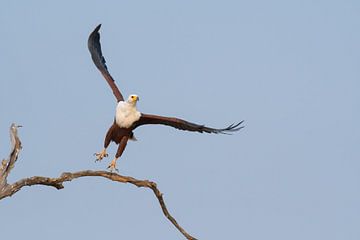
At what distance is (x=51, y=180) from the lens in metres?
18.0

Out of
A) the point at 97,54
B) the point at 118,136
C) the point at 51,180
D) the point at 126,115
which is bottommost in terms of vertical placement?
the point at 51,180

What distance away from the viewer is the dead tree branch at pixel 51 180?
57.6 ft

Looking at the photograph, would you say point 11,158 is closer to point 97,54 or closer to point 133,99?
point 133,99

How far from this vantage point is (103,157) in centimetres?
1967

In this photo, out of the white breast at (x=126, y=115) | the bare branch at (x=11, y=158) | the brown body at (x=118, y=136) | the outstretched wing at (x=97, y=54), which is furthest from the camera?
the outstretched wing at (x=97, y=54)

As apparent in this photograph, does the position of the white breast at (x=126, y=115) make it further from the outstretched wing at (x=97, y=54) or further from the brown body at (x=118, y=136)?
the outstretched wing at (x=97, y=54)

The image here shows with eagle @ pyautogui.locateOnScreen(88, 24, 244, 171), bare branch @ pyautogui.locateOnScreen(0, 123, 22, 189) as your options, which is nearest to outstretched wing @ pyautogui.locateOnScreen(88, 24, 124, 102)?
eagle @ pyautogui.locateOnScreen(88, 24, 244, 171)

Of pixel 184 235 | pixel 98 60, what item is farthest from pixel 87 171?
pixel 98 60

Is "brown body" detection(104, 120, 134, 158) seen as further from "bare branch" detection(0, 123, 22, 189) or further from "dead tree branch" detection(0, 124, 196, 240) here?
"bare branch" detection(0, 123, 22, 189)

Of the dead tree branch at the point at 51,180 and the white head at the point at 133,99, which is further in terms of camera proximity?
the white head at the point at 133,99

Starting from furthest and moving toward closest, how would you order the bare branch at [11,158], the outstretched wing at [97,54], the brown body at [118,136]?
the outstretched wing at [97,54]
the brown body at [118,136]
the bare branch at [11,158]

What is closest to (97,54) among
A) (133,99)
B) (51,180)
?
(133,99)

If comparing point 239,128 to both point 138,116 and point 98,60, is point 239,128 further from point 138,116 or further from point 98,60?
point 98,60

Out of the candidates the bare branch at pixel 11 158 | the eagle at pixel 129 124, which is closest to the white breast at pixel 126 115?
the eagle at pixel 129 124
